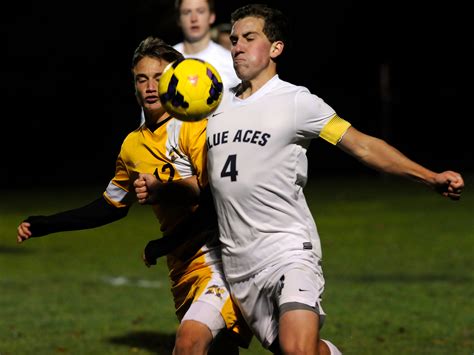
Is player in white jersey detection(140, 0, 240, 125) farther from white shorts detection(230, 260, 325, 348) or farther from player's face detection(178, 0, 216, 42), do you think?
white shorts detection(230, 260, 325, 348)

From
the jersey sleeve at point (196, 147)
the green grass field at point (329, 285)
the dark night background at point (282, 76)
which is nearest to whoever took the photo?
the jersey sleeve at point (196, 147)

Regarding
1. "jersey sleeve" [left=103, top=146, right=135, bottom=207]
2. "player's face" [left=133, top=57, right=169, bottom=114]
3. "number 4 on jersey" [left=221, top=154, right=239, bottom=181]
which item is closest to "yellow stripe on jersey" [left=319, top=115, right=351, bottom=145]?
"number 4 on jersey" [left=221, top=154, right=239, bottom=181]

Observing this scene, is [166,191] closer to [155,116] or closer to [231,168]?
[231,168]

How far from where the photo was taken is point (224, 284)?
676 cm

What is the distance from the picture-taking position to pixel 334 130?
645 cm

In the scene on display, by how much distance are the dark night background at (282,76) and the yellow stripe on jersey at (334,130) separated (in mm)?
23979

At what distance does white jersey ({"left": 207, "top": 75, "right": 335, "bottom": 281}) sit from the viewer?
6469mm

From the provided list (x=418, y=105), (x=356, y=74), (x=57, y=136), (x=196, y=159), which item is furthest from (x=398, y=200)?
(x=196, y=159)

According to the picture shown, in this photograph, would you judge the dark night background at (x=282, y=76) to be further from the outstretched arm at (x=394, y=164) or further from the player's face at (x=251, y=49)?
the outstretched arm at (x=394, y=164)

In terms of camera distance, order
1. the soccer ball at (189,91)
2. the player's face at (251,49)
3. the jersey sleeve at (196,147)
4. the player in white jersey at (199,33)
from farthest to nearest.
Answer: the player in white jersey at (199,33) → the jersey sleeve at (196,147) → the player's face at (251,49) → the soccer ball at (189,91)

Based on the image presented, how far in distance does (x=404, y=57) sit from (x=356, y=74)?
1.40 metres

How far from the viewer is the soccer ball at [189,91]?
6371mm

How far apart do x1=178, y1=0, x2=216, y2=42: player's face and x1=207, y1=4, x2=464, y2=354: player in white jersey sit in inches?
133

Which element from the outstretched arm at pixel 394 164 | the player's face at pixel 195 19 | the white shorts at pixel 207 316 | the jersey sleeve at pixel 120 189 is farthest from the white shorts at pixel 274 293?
the player's face at pixel 195 19
